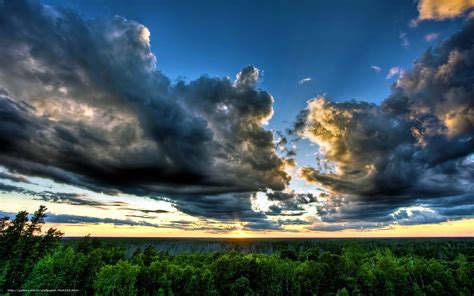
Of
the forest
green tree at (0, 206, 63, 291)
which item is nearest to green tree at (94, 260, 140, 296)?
the forest

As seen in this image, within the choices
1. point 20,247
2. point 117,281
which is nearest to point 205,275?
point 117,281

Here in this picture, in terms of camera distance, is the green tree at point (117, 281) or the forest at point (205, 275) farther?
the forest at point (205, 275)

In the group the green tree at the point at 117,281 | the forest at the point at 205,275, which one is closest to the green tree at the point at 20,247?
the forest at the point at 205,275

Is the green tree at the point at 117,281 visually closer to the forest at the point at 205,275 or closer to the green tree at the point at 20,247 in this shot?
the forest at the point at 205,275

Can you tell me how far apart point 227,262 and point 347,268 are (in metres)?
35.6

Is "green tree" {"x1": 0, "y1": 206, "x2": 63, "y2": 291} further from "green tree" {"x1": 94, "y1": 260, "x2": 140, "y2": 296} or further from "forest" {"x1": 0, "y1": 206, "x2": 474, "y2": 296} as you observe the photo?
"green tree" {"x1": 94, "y1": 260, "x2": 140, "y2": 296}

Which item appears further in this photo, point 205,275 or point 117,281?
→ point 205,275

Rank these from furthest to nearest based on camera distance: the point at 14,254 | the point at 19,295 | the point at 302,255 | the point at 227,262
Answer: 1. the point at 302,255
2. the point at 227,262
3. the point at 14,254
4. the point at 19,295

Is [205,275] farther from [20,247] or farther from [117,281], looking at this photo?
[20,247]

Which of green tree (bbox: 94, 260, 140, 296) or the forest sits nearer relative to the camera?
green tree (bbox: 94, 260, 140, 296)

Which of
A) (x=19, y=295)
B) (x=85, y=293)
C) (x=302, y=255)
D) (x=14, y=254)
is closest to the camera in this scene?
(x=19, y=295)

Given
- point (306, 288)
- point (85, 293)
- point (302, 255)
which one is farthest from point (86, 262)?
point (302, 255)

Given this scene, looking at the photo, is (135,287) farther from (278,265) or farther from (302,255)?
(302,255)

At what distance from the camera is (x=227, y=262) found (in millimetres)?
86938
